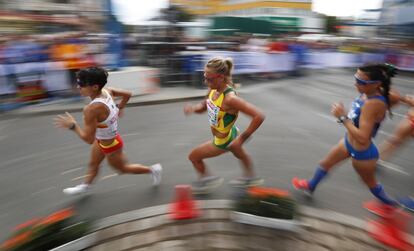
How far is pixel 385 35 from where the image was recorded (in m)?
18.1

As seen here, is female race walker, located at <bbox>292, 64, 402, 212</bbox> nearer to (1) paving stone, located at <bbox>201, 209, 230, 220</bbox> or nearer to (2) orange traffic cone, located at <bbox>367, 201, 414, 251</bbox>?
(2) orange traffic cone, located at <bbox>367, 201, 414, 251</bbox>

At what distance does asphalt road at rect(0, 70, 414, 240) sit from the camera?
4211 mm

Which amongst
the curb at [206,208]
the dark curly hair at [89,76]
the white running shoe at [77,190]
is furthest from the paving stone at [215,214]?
the dark curly hair at [89,76]

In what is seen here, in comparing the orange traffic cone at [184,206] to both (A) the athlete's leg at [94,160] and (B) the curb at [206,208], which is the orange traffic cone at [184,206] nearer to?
(B) the curb at [206,208]

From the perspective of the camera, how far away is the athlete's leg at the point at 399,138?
482 cm

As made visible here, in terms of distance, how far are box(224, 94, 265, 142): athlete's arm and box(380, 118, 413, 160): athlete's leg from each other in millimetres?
2435

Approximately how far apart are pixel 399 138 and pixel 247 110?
2569mm

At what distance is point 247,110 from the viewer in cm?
359

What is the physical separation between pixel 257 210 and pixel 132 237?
45.0 inches

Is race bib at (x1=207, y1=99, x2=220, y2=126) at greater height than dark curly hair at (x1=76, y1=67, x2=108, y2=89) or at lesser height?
lesser

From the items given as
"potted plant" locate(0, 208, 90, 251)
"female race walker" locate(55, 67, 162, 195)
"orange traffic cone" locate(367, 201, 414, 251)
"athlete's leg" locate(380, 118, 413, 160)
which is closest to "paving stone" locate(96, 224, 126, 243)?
"potted plant" locate(0, 208, 90, 251)

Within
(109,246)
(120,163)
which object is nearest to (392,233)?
(109,246)

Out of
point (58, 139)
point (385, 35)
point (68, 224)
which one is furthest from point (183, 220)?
point (385, 35)

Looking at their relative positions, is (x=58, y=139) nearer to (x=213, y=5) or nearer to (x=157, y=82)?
(x=157, y=82)
